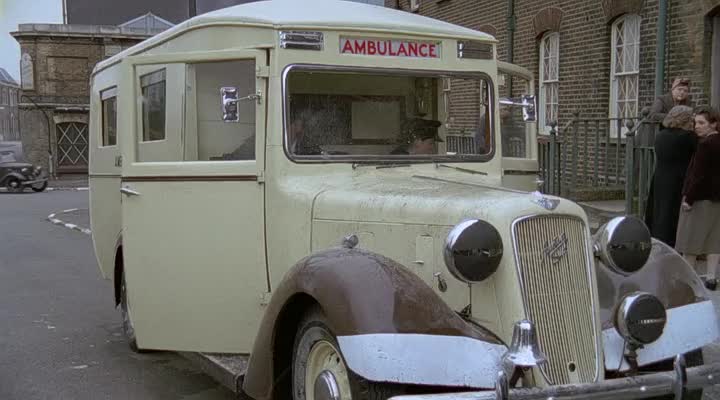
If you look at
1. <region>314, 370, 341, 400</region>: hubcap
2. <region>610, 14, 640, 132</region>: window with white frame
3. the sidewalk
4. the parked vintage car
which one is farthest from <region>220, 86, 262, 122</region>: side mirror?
the sidewalk

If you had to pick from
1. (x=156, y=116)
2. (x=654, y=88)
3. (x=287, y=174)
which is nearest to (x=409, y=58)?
(x=287, y=174)

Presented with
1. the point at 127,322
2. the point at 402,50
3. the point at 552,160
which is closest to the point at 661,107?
the point at 552,160

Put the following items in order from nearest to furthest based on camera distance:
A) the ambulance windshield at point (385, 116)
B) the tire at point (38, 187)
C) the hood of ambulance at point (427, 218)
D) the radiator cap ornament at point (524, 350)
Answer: the radiator cap ornament at point (524, 350)
the hood of ambulance at point (427, 218)
the ambulance windshield at point (385, 116)
the tire at point (38, 187)

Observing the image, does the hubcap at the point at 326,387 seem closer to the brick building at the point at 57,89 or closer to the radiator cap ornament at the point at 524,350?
the radiator cap ornament at the point at 524,350

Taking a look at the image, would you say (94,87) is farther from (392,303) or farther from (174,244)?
(392,303)

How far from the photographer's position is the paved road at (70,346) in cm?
559

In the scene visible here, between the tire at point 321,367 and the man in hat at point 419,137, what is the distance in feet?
4.98

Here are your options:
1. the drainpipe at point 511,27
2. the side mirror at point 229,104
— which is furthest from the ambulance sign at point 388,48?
the drainpipe at point 511,27

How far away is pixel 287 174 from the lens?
15.1ft

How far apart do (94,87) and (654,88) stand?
7.19m

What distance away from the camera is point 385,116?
16.4 feet

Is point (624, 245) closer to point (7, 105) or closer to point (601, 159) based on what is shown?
point (601, 159)

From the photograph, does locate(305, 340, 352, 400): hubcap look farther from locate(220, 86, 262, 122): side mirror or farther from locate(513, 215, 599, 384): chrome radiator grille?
locate(220, 86, 262, 122): side mirror

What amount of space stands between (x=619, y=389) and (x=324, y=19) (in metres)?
2.72
